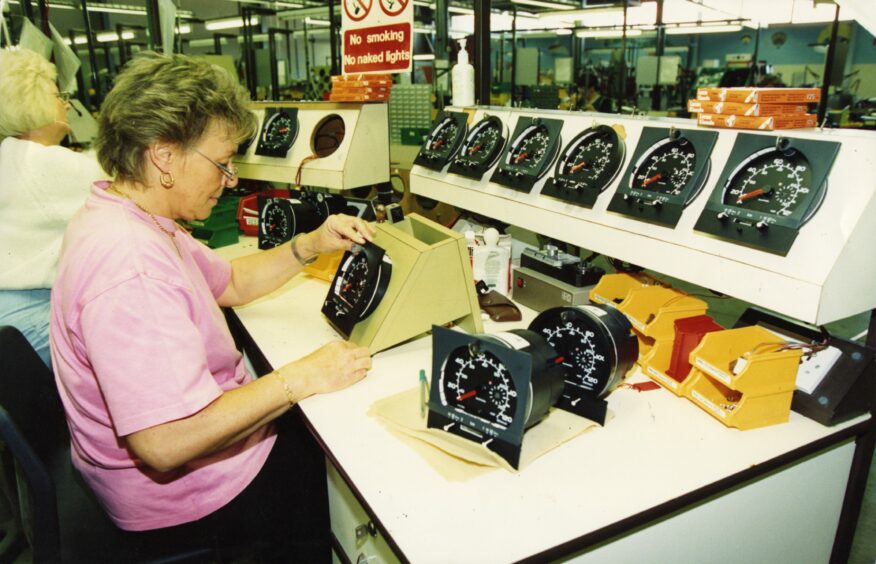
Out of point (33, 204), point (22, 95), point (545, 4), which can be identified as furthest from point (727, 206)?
point (545, 4)

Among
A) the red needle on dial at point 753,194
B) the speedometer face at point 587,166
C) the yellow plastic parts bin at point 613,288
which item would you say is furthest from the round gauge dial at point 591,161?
the red needle on dial at point 753,194

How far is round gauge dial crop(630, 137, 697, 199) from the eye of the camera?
4.55 feet

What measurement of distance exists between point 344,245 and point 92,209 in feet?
2.20

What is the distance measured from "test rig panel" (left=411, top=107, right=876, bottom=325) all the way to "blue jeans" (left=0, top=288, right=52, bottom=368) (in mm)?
1686

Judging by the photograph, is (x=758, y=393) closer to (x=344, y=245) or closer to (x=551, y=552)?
(x=551, y=552)

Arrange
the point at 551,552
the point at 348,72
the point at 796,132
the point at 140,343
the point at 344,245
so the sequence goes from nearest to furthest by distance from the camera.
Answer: the point at 551,552 → the point at 140,343 → the point at 796,132 → the point at 344,245 → the point at 348,72

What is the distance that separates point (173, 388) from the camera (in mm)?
1024

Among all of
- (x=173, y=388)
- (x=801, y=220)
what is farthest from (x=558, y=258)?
(x=173, y=388)

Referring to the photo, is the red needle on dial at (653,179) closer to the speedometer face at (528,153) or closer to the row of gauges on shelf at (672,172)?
the row of gauges on shelf at (672,172)

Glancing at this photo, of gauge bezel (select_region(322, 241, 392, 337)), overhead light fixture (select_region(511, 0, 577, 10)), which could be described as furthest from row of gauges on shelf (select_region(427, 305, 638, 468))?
overhead light fixture (select_region(511, 0, 577, 10))

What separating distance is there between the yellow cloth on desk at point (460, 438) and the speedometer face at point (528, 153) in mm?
818

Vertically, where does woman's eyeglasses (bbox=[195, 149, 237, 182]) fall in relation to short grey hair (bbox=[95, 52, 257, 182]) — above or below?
below

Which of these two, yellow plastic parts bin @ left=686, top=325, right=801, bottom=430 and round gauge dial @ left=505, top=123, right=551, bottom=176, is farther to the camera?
round gauge dial @ left=505, top=123, right=551, bottom=176

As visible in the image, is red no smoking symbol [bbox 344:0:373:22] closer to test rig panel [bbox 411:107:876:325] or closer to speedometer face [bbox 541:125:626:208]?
test rig panel [bbox 411:107:876:325]
